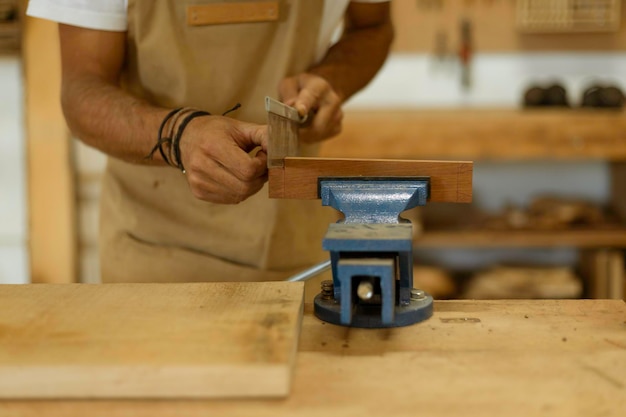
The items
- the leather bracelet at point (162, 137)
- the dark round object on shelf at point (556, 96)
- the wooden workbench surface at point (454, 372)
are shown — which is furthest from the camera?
the dark round object on shelf at point (556, 96)

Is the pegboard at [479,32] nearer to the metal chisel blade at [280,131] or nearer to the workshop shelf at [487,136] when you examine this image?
the workshop shelf at [487,136]

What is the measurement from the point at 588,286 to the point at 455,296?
2.04 ft

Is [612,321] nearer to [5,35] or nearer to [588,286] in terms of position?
[588,286]

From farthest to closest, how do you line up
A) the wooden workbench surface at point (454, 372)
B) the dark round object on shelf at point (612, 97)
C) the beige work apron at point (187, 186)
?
Result: the dark round object on shelf at point (612, 97), the beige work apron at point (187, 186), the wooden workbench surface at point (454, 372)

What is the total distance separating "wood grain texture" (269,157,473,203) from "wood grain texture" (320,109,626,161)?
71.5 inches

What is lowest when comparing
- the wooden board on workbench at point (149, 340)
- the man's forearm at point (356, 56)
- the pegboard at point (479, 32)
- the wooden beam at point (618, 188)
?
the wooden beam at point (618, 188)

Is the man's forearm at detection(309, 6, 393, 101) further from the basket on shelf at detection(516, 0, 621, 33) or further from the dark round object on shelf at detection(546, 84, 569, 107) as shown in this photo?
the basket on shelf at detection(516, 0, 621, 33)

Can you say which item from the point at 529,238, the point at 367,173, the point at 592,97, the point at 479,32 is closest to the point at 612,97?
the point at 592,97

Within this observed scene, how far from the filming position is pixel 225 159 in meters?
1.13

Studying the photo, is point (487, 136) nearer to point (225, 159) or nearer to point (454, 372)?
point (225, 159)

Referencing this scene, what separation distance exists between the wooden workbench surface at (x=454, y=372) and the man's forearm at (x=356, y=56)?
0.78 metres

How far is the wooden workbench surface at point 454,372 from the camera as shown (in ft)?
2.50

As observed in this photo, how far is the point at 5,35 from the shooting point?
3125 millimetres

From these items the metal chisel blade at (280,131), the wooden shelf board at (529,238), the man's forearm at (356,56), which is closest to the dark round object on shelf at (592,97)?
the wooden shelf board at (529,238)
